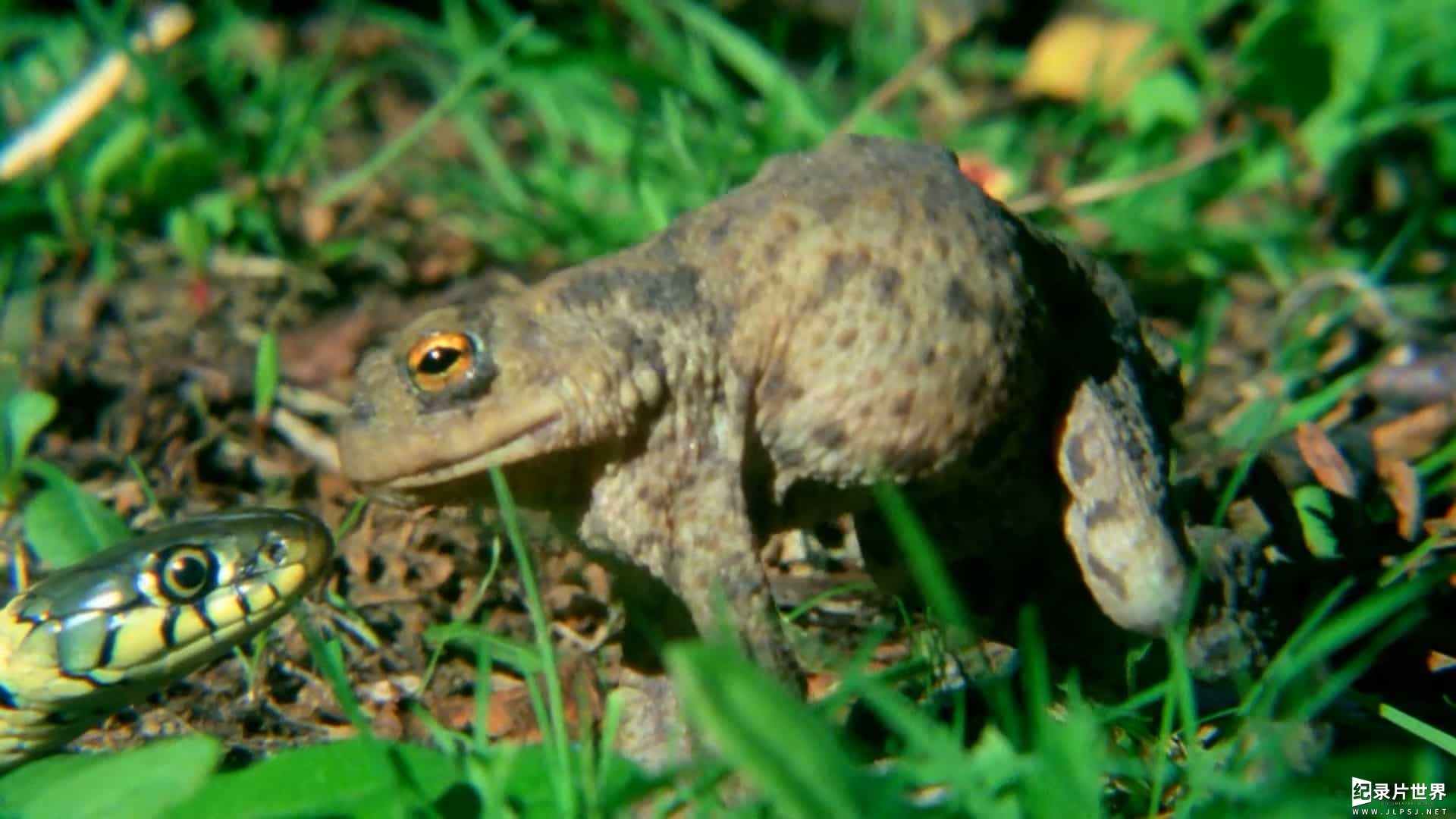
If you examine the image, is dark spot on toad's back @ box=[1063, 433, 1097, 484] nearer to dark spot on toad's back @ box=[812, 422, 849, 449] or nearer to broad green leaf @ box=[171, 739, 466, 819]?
dark spot on toad's back @ box=[812, 422, 849, 449]

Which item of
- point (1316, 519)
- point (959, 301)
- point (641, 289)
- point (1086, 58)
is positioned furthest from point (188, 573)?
point (1086, 58)

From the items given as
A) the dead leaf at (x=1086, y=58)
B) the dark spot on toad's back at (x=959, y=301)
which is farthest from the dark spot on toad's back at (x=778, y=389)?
the dead leaf at (x=1086, y=58)

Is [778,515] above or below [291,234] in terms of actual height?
below

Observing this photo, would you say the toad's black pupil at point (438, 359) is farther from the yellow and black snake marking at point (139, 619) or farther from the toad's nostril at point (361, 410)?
the yellow and black snake marking at point (139, 619)

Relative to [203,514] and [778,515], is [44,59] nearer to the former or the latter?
[203,514]

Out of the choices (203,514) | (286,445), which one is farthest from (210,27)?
(203,514)

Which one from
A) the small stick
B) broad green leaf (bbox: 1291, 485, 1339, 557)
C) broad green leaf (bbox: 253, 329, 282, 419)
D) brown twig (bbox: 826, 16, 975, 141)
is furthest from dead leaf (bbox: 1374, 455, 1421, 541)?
the small stick
